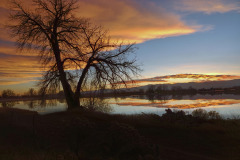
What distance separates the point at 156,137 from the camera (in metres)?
14.5

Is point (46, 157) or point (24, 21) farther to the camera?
point (24, 21)

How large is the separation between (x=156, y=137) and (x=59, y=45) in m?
14.3

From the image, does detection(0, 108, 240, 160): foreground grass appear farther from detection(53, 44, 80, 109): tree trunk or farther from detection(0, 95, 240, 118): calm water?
detection(0, 95, 240, 118): calm water

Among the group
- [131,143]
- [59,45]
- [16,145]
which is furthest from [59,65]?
[131,143]

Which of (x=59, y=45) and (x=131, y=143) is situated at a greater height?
(x=59, y=45)

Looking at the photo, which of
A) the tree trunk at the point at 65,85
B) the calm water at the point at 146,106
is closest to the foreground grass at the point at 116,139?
the tree trunk at the point at 65,85

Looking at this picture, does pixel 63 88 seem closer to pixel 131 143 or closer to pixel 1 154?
pixel 1 154

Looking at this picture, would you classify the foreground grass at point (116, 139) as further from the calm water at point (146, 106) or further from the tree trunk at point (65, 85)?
the calm water at point (146, 106)

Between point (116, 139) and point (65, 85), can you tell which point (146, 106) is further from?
point (116, 139)

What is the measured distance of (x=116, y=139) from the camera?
9250 mm

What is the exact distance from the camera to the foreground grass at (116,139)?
9.14 meters

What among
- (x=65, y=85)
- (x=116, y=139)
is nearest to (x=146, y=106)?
(x=65, y=85)

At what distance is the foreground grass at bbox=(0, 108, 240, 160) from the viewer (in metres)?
9.14

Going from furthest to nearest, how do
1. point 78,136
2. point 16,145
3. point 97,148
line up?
point 16,145 → point 78,136 → point 97,148
